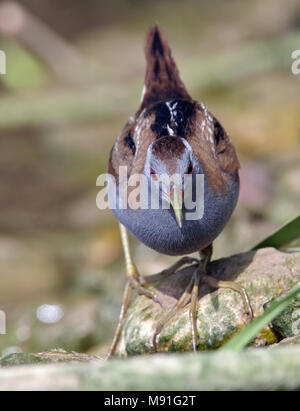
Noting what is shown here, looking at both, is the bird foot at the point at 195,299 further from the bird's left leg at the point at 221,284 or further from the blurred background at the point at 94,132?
the blurred background at the point at 94,132

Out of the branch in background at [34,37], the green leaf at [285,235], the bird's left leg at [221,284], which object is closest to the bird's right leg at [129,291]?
the bird's left leg at [221,284]

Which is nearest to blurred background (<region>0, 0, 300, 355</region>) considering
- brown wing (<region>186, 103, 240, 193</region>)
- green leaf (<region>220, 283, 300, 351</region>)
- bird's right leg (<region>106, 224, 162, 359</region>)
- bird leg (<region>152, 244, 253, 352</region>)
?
bird's right leg (<region>106, 224, 162, 359</region>)

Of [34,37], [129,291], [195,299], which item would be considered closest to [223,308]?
[195,299]

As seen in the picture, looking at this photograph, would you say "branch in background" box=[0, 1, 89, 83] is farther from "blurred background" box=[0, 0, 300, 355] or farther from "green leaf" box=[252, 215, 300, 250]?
"green leaf" box=[252, 215, 300, 250]

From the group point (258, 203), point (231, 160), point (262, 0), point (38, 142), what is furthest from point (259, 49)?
point (262, 0)

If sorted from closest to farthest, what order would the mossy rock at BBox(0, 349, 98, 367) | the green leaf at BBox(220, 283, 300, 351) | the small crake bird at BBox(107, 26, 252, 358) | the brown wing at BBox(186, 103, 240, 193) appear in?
1. the green leaf at BBox(220, 283, 300, 351)
2. the mossy rock at BBox(0, 349, 98, 367)
3. the small crake bird at BBox(107, 26, 252, 358)
4. the brown wing at BBox(186, 103, 240, 193)

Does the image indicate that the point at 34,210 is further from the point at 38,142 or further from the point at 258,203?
the point at 258,203
